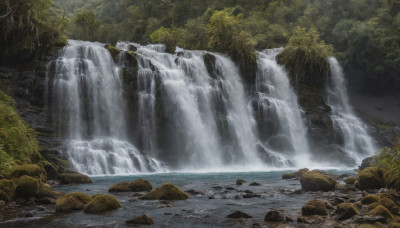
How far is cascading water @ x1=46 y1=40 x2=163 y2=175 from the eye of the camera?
2066cm

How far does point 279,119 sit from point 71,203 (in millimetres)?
21900

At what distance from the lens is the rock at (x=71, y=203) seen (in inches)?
337

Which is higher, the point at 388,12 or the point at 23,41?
the point at 388,12

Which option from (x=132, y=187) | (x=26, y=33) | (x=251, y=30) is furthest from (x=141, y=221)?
(x=251, y=30)

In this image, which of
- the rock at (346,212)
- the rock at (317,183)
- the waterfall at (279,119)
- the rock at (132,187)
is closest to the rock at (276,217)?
the rock at (346,212)

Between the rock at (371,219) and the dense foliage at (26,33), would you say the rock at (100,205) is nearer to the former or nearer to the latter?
the rock at (371,219)

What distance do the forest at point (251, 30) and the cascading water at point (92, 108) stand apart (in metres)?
2.21

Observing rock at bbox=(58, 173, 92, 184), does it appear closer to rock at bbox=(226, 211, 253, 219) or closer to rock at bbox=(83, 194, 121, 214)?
rock at bbox=(83, 194, 121, 214)

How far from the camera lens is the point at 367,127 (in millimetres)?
30609

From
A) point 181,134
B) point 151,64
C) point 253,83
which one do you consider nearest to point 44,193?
point 181,134

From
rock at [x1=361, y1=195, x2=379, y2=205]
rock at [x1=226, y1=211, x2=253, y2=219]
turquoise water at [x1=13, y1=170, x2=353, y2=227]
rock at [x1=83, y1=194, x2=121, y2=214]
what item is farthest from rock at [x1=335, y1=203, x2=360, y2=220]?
rock at [x1=83, y1=194, x2=121, y2=214]

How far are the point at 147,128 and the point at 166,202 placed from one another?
1431cm

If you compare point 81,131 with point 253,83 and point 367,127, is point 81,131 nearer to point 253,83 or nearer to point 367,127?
point 253,83

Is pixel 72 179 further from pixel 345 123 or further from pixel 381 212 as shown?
pixel 345 123
